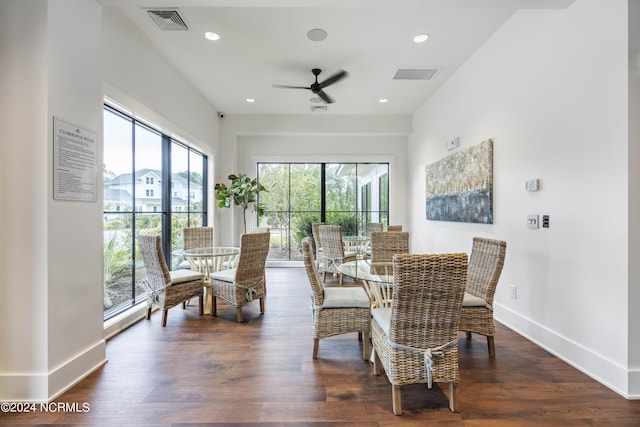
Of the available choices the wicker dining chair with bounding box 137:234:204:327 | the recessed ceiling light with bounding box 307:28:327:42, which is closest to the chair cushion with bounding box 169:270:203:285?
the wicker dining chair with bounding box 137:234:204:327

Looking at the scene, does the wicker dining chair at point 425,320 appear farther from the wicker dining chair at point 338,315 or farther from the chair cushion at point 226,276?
the chair cushion at point 226,276

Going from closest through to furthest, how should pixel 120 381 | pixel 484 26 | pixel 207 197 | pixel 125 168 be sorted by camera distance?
pixel 120 381, pixel 484 26, pixel 125 168, pixel 207 197

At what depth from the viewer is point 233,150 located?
20.3 feet

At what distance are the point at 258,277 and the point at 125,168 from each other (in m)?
2.01

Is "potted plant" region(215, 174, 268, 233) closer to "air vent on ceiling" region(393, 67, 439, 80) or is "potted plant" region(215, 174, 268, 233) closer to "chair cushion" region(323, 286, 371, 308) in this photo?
"air vent on ceiling" region(393, 67, 439, 80)

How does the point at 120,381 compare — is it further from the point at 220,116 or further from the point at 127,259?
the point at 220,116

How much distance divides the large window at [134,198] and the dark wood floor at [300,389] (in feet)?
2.46

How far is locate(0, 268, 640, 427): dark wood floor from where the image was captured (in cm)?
179

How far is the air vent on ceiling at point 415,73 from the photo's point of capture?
4137mm

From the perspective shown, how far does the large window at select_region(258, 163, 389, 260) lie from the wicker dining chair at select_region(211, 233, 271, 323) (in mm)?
3063

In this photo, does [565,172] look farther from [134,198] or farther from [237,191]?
[237,191]

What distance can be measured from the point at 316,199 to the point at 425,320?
5112mm

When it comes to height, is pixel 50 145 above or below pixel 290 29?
below

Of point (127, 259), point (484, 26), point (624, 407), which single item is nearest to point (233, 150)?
point (127, 259)
